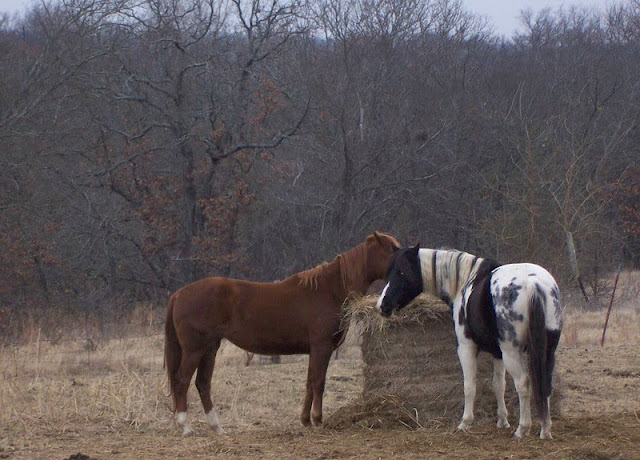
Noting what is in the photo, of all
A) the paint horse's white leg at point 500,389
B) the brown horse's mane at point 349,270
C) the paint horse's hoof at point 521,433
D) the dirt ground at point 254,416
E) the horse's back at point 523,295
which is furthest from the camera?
the brown horse's mane at point 349,270

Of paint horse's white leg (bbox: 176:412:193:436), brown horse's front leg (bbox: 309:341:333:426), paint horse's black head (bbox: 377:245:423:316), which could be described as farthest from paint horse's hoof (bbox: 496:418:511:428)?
paint horse's white leg (bbox: 176:412:193:436)

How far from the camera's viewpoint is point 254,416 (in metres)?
8.36

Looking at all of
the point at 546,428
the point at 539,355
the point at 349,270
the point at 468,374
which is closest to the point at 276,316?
the point at 349,270

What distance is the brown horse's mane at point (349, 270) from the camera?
7.34 meters

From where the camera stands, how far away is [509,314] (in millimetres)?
6055

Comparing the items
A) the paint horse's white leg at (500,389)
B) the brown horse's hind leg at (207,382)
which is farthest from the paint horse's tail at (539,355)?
the brown horse's hind leg at (207,382)

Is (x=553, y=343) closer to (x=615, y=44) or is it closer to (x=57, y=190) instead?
(x=57, y=190)

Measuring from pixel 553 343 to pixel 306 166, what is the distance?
50.9ft

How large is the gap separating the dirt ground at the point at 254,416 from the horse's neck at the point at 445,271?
44.4 inches

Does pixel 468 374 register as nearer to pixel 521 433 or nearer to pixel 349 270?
pixel 521 433

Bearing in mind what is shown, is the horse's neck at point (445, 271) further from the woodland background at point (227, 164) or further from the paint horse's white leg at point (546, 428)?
the woodland background at point (227, 164)

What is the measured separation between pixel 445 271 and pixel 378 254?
28.3 inches

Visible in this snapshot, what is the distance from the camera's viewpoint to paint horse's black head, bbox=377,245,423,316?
22.6 ft

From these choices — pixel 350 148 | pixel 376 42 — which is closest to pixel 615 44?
pixel 376 42
